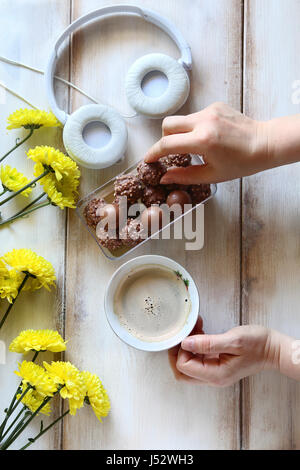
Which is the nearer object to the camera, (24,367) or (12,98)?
(24,367)

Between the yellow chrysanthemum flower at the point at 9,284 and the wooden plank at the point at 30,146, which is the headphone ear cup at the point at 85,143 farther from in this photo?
the yellow chrysanthemum flower at the point at 9,284

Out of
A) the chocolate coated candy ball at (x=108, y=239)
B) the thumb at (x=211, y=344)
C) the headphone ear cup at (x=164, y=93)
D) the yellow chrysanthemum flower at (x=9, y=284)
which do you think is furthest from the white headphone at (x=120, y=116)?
the thumb at (x=211, y=344)

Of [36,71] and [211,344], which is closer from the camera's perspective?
[211,344]

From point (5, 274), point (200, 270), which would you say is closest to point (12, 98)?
point (5, 274)

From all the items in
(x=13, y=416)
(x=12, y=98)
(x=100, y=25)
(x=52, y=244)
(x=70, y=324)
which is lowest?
(x=13, y=416)

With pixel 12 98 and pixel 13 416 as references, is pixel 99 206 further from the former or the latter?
pixel 13 416

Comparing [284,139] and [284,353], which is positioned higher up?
[284,139]

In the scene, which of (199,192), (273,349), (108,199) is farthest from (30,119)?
(273,349)

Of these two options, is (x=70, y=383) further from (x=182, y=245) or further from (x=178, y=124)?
(x=178, y=124)

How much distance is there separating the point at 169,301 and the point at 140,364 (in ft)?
0.43

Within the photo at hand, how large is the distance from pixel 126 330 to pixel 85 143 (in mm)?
316

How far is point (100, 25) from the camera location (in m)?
0.88

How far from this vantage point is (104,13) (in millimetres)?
868

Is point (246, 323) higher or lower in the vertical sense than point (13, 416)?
higher
